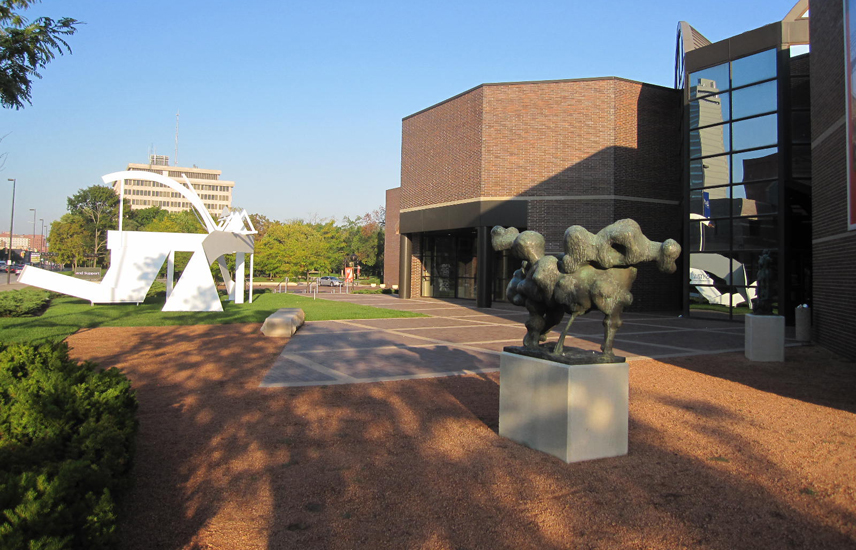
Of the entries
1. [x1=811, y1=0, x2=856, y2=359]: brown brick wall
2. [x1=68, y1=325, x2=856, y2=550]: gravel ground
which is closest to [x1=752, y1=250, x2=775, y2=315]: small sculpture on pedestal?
[x1=811, y1=0, x2=856, y2=359]: brown brick wall

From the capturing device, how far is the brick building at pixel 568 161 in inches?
976

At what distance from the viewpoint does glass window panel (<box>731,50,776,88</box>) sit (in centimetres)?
1897

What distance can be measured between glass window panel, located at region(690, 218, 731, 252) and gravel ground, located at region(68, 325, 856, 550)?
13.1 m

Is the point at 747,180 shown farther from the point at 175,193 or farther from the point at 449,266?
the point at 175,193

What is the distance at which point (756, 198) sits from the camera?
19.2m

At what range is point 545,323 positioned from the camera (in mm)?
6066

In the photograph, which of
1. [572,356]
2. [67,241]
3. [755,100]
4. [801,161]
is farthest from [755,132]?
[67,241]


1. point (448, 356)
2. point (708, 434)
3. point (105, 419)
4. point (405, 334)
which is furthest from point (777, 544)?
point (405, 334)

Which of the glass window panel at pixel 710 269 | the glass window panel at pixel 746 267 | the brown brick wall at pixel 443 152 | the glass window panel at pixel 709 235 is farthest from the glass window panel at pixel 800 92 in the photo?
the brown brick wall at pixel 443 152

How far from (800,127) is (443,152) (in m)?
15.6

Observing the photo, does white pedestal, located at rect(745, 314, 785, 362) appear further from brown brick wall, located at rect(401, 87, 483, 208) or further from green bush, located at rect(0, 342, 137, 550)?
brown brick wall, located at rect(401, 87, 483, 208)

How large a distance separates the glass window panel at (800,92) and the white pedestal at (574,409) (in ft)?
59.4

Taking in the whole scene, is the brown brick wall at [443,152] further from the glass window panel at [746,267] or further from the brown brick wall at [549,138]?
the glass window panel at [746,267]

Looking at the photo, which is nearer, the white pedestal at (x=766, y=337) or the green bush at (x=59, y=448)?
the green bush at (x=59, y=448)
